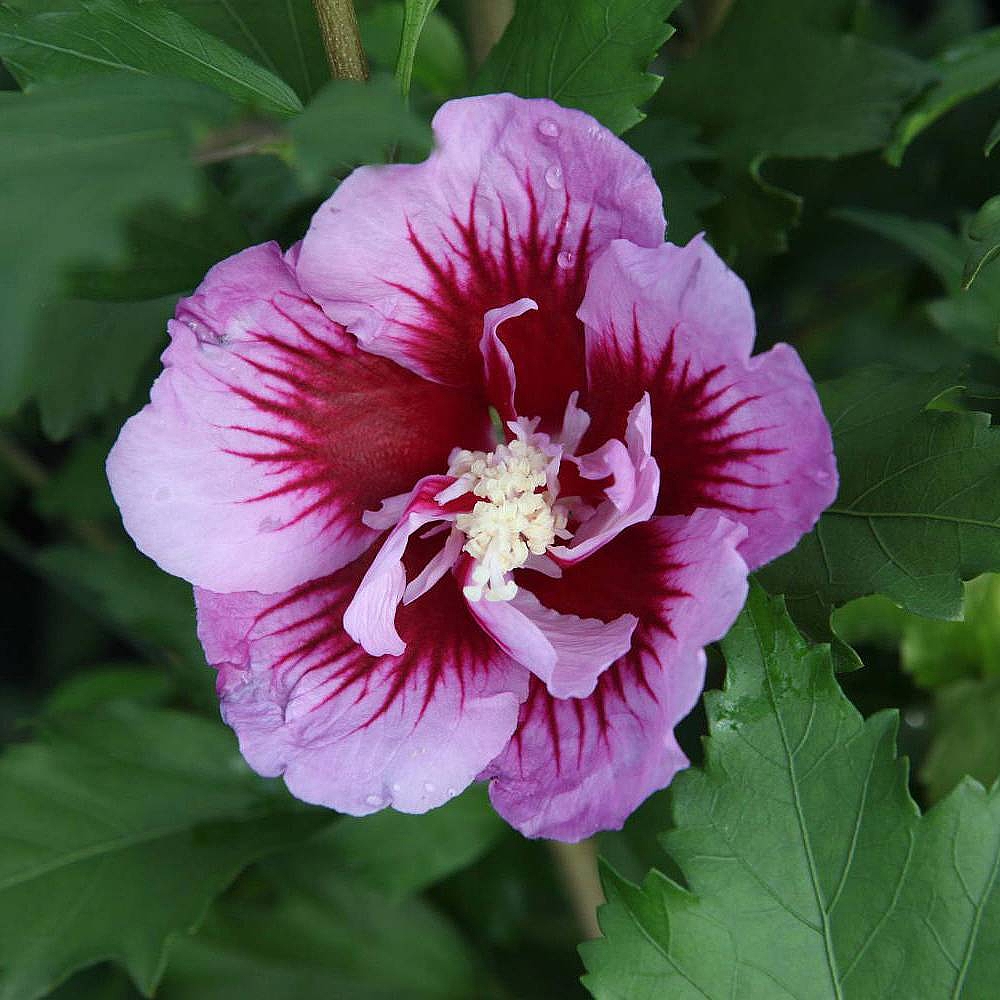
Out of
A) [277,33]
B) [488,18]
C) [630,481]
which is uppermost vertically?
[277,33]

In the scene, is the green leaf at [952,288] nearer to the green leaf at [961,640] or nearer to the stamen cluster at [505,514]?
the green leaf at [961,640]

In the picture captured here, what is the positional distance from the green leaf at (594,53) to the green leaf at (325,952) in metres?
0.92

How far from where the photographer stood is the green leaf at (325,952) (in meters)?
1.44

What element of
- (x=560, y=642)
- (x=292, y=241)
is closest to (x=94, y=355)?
(x=292, y=241)

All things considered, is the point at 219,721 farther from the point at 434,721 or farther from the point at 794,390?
the point at 794,390

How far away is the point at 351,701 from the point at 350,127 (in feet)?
1.26

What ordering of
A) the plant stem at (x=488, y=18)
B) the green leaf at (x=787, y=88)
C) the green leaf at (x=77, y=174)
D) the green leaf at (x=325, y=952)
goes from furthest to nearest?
the green leaf at (x=325, y=952) < the plant stem at (x=488, y=18) < the green leaf at (x=787, y=88) < the green leaf at (x=77, y=174)

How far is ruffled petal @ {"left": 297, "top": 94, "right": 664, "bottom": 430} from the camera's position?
2.36 feet

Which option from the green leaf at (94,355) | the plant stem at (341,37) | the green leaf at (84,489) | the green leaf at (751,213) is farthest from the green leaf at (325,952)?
the plant stem at (341,37)

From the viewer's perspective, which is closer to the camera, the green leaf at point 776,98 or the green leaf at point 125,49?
the green leaf at point 125,49

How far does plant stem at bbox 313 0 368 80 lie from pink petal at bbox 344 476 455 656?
26 centimetres

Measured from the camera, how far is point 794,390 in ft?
2.27

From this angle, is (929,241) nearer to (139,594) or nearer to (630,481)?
(630,481)

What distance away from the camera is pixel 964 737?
1.11 m
